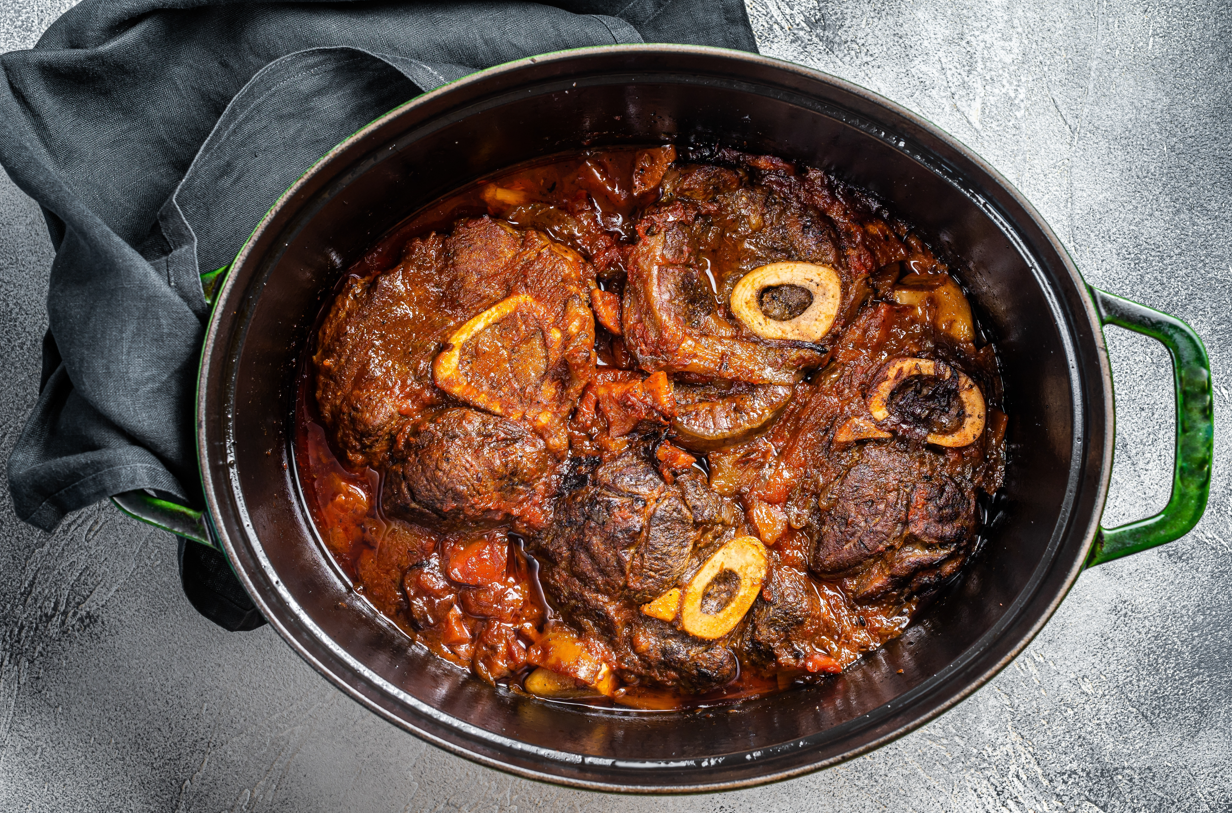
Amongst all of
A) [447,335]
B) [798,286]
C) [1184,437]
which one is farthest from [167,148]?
[1184,437]

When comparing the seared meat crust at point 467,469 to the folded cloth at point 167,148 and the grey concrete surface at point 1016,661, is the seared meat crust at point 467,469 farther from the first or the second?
the grey concrete surface at point 1016,661

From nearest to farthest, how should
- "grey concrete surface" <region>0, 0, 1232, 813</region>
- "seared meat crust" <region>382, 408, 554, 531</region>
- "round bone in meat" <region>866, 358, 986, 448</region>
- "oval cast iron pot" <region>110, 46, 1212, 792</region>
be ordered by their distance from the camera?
"oval cast iron pot" <region>110, 46, 1212, 792</region>, "seared meat crust" <region>382, 408, 554, 531</region>, "round bone in meat" <region>866, 358, 986, 448</region>, "grey concrete surface" <region>0, 0, 1232, 813</region>

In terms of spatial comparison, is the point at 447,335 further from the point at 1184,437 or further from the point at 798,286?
the point at 1184,437

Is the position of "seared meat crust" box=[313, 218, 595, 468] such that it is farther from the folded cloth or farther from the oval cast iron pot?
the folded cloth

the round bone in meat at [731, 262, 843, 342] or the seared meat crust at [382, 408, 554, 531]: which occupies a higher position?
the round bone in meat at [731, 262, 843, 342]

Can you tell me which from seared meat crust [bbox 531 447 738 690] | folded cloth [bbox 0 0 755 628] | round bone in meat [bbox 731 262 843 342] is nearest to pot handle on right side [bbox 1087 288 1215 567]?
round bone in meat [bbox 731 262 843 342]
